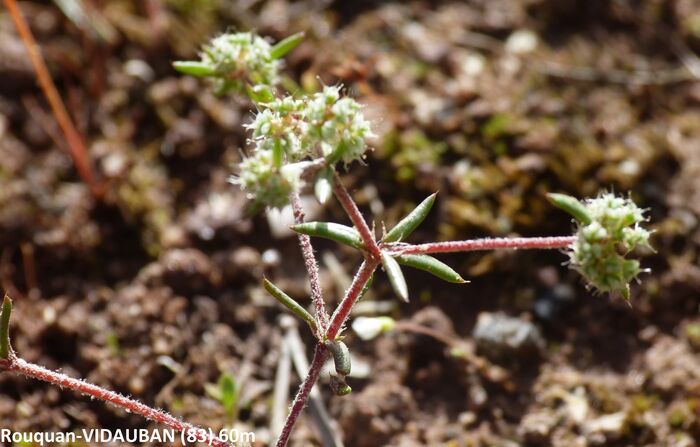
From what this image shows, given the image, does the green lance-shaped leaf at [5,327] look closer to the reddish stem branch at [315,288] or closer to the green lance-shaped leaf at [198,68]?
the reddish stem branch at [315,288]

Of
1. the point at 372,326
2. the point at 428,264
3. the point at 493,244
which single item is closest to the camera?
the point at 493,244

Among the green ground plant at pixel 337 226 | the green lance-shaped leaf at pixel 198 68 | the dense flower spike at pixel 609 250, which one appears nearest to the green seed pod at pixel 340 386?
the green ground plant at pixel 337 226

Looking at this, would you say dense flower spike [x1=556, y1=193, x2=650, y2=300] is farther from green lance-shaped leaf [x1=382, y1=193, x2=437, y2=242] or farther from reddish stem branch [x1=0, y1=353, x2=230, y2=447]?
reddish stem branch [x1=0, y1=353, x2=230, y2=447]

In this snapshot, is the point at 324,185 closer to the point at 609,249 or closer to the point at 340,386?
the point at 340,386

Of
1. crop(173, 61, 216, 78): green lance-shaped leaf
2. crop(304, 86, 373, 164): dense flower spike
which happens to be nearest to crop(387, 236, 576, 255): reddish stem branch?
crop(304, 86, 373, 164): dense flower spike

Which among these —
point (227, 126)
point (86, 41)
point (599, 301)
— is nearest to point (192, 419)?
point (227, 126)

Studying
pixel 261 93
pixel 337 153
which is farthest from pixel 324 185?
pixel 261 93
